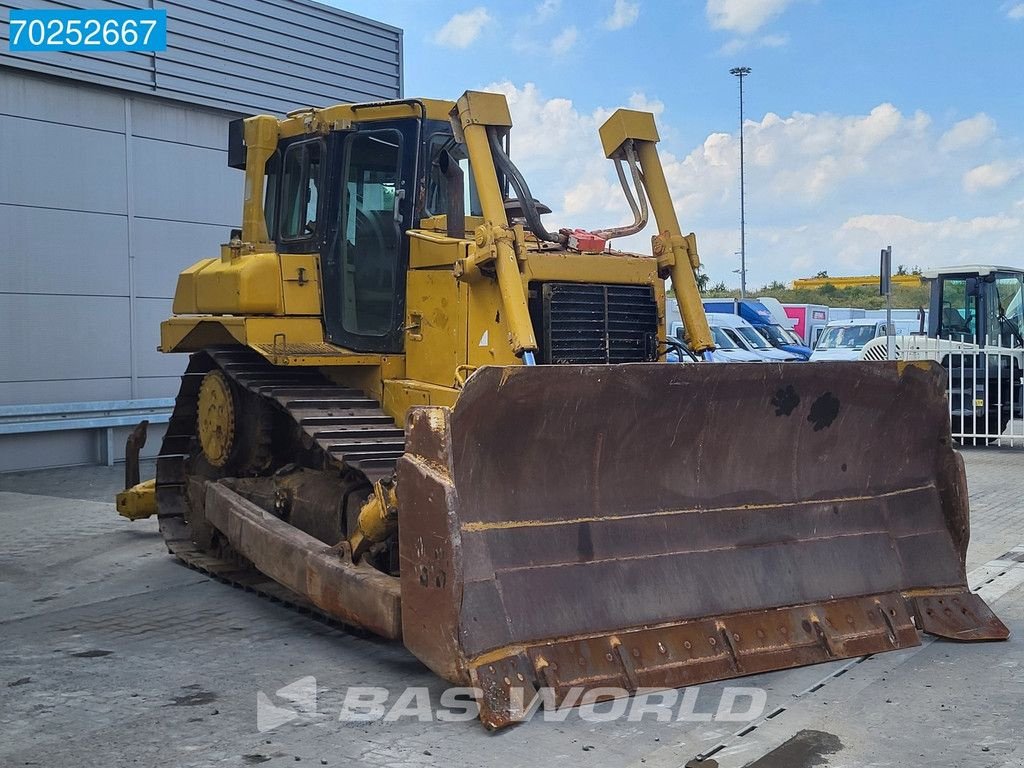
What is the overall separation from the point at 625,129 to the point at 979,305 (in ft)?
38.8

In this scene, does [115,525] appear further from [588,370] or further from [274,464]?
[588,370]

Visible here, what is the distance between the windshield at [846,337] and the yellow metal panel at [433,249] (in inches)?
763

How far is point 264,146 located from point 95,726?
4257 mm

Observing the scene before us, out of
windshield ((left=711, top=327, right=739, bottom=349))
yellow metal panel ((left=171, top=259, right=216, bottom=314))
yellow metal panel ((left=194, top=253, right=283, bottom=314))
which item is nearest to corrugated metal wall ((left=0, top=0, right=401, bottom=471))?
yellow metal panel ((left=171, top=259, right=216, bottom=314))

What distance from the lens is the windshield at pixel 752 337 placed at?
24923 millimetres

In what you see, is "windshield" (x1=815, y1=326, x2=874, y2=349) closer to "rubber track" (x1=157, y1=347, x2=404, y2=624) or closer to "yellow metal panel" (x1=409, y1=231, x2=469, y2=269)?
"rubber track" (x1=157, y1=347, x2=404, y2=624)

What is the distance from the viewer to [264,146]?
7527mm

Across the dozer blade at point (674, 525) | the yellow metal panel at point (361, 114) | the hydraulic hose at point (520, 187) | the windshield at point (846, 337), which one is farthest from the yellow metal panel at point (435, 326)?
the windshield at point (846, 337)

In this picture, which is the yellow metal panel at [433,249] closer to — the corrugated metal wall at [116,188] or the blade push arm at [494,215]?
the blade push arm at [494,215]

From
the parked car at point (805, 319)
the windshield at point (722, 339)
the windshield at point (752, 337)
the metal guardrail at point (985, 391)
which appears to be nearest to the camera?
the metal guardrail at point (985, 391)

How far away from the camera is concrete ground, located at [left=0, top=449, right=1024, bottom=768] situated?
13.8 feet

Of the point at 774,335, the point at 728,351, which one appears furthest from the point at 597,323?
the point at 774,335

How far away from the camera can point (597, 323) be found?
6.17m

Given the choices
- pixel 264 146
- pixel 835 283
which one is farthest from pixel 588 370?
pixel 835 283
